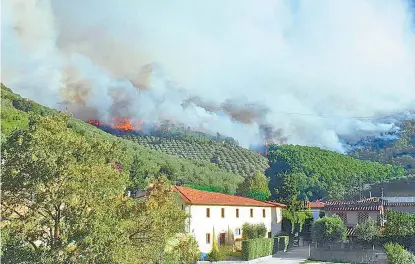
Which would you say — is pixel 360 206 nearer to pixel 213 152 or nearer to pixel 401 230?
pixel 401 230

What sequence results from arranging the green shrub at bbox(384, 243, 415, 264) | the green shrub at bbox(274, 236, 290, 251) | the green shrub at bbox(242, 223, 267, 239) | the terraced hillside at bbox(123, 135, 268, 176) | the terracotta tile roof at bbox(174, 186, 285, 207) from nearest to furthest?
the green shrub at bbox(384, 243, 415, 264) < the terracotta tile roof at bbox(174, 186, 285, 207) < the green shrub at bbox(242, 223, 267, 239) < the green shrub at bbox(274, 236, 290, 251) < the terraced hillside at bbox(123, 135, 268, 176)

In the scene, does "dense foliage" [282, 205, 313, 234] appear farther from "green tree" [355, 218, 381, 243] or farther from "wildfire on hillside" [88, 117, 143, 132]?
"wildfire on hillside" [88, 117, 143, 132]

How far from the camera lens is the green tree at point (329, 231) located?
28406mm

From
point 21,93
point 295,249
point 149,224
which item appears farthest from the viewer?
point 21,93

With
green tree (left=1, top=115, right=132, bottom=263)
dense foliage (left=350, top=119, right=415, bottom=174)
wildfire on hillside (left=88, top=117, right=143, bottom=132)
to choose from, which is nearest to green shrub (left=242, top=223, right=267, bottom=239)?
green tree (left=1, top=115, right=132, bottom=263)

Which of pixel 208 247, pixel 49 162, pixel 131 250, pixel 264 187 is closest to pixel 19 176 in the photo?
pixel 49 162

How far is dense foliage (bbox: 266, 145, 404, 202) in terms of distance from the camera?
71.7 metres

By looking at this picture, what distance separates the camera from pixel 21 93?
237ft

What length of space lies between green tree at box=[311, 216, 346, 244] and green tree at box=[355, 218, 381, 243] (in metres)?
0.98

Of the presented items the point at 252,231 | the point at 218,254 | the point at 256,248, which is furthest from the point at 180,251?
the point at 252,231

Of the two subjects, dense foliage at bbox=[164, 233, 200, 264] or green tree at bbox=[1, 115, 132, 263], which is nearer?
green tree at bbox=[1, 115, 132, 263]

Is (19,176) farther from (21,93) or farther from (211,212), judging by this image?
(21,93)

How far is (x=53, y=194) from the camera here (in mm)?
11227

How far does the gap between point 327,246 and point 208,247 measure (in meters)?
7.18
